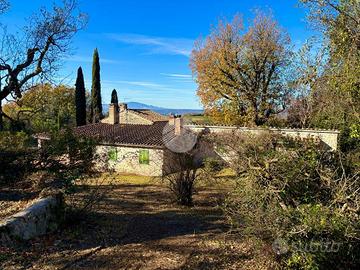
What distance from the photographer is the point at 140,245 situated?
8164 mm

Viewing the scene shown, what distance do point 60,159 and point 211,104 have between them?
20.5m

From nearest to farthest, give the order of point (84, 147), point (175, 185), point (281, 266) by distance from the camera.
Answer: point (281, 266) → point (84, 147) → point (175, 185)

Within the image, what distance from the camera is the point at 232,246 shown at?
320 inches

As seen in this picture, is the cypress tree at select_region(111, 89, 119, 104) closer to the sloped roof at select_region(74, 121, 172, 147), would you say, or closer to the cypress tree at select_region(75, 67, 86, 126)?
the cypress tree at select_region(75, 67, 86, 126)

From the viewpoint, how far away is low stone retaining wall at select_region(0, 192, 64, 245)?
7.20m

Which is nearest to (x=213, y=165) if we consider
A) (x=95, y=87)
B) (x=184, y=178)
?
(x=184, y=178)

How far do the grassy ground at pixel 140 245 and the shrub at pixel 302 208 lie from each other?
1.02 metres

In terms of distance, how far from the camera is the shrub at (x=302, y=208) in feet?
16.6

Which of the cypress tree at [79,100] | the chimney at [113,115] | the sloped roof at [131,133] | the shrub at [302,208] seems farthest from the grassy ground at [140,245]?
the cypress tree at [79,100]

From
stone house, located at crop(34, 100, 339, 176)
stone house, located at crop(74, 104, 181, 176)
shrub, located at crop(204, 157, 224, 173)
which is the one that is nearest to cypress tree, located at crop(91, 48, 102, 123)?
stone house, located at crop(34, 100, 339, 176)

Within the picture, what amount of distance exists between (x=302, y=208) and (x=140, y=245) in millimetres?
4512

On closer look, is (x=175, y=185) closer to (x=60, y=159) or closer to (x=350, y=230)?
(x=60, y=159)

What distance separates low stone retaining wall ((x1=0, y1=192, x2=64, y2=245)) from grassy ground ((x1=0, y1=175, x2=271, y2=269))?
9.7 inches

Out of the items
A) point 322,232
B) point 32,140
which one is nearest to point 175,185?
point 32,140
